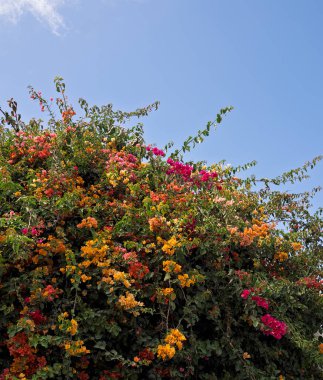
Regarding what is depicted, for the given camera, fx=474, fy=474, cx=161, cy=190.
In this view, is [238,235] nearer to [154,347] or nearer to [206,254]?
[206,254]

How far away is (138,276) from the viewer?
11.9ft

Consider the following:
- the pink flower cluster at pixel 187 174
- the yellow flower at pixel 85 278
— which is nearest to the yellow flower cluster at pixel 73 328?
the yellow flower at pixel 85 278

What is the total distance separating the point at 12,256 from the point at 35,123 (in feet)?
9.58

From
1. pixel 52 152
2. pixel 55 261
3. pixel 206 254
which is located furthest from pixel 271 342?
pixel 52 152

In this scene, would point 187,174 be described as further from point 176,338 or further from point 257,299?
point 176,338

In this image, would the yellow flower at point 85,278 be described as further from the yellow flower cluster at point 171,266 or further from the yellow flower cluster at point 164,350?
the yellow flower cluster at point 164,350

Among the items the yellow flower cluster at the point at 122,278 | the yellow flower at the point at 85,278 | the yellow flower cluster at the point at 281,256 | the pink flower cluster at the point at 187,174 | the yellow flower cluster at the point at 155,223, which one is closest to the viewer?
the yellow flower cluster at the point at 122,278

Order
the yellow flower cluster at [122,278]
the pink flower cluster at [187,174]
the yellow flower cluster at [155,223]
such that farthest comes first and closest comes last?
the pink flower cluster at [187,174] → the yellow flower cluster at [155,223] → the yellow flower cluster at [122,278]

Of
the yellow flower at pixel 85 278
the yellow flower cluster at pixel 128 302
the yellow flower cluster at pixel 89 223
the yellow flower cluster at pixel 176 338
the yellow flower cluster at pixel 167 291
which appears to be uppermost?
the yellow flower cluster at pixel 89 223

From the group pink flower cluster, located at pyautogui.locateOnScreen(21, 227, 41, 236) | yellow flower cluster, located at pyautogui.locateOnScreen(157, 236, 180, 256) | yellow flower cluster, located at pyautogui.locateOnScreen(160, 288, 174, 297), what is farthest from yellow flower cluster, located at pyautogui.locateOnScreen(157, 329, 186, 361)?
pink flower cluster, located at pyautogui.locateOnScreen(21, 227, 41, 236)

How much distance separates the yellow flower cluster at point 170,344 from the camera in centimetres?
332

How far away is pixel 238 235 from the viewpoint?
427 cm

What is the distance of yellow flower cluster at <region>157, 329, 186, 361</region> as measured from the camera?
3318 millimetres

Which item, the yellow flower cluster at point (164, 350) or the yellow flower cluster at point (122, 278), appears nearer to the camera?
the yellow flower cluster at point (164, 350)
